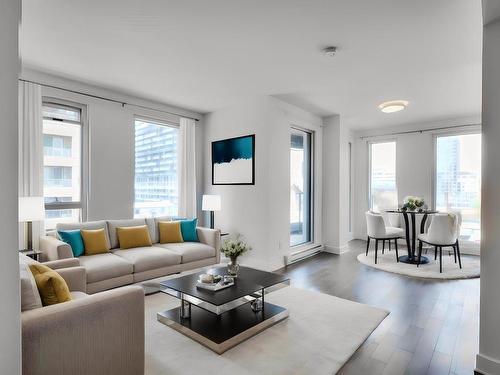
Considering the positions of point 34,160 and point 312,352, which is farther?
point 34,160

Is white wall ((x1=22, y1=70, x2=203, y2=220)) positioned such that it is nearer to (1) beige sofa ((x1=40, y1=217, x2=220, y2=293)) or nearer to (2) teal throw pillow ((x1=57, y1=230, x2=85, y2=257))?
(1) beige sofa ((x1=40, y1=217, x2=220, y2=293))

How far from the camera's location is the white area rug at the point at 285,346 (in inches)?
84.0

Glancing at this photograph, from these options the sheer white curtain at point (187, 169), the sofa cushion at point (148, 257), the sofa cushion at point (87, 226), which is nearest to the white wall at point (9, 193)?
the sofa cushion at point (148, 257)

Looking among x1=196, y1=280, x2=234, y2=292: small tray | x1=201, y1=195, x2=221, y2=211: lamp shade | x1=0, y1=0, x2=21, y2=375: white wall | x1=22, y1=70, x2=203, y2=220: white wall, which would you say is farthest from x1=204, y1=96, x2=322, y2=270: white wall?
x1=0, y1=0, x2=21, y2=375: white wall

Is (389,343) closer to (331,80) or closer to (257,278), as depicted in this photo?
(257,278)

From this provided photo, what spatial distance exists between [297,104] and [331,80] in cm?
126

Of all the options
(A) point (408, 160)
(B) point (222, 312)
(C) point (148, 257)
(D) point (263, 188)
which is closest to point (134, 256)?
(C) point (148, 257)

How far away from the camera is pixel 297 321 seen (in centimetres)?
287

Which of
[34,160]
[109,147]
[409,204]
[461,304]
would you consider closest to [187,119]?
[109,147]

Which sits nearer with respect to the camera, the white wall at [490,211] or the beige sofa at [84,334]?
the beige sofa at [84,334]

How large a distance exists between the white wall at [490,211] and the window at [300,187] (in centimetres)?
349

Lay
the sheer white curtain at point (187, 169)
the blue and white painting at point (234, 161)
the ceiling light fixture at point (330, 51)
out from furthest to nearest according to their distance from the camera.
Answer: the sheer white curtain at point (187, 169) → the blue and white painting at point (234, 161) → the ceiling light fixture at point (330, 51)

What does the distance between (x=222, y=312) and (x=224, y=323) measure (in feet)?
0.38

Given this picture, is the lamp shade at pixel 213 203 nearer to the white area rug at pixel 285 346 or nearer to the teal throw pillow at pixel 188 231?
the teal throw pillow at pixel 188 231
